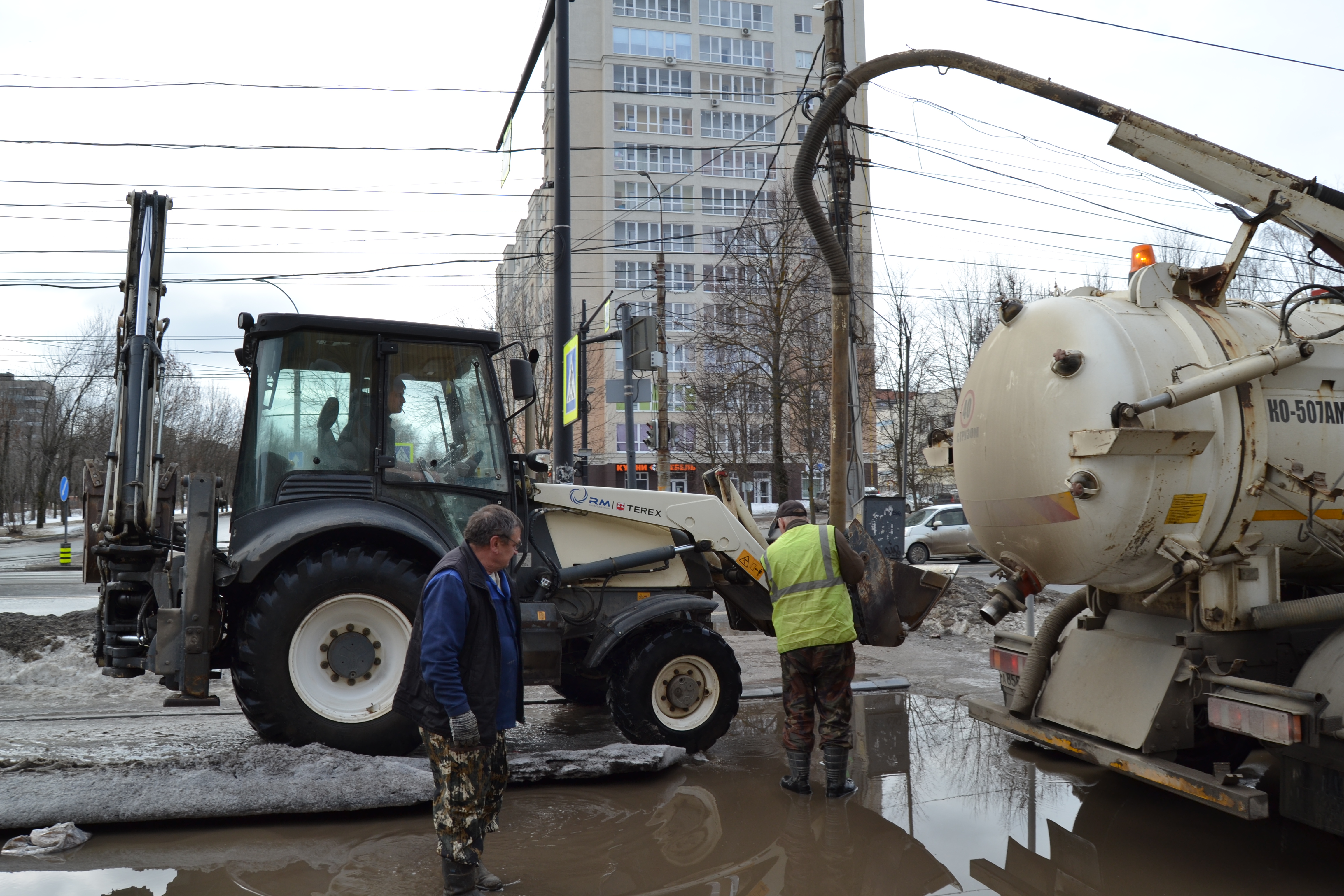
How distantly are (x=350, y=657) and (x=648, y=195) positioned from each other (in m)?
57.8

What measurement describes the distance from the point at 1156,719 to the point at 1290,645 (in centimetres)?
85

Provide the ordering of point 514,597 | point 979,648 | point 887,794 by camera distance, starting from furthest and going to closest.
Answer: point 979,648 < point 887,794 < point 514,597

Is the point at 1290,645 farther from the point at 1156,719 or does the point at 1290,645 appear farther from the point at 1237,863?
the point at 1237,863

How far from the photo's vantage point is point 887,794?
18.7 ft

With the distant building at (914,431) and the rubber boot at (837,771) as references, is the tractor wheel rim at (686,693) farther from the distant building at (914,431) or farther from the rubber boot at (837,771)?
the distant building at (914,431)

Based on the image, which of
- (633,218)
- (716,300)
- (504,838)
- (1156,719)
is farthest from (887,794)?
(633,218)

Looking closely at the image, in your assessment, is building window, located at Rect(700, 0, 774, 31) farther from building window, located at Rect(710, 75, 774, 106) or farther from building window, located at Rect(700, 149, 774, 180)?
building window, located at Rect(700, 149, 774, 180)

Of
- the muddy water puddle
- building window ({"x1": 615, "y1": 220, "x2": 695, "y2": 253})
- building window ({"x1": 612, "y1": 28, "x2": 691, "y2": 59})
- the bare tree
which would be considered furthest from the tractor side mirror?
building window ({"x1": 612, "y1": 28, "x2": 691, "y2": 59})

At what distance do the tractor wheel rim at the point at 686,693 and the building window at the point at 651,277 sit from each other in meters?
51.5

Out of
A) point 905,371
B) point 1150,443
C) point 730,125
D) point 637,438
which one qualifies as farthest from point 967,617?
point 730,125

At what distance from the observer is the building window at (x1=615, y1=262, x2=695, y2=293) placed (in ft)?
192

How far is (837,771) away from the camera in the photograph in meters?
5.61

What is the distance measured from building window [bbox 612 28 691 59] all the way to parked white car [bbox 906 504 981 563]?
44892 millimetres

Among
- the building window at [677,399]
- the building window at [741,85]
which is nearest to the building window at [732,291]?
the building window at [677,399]
